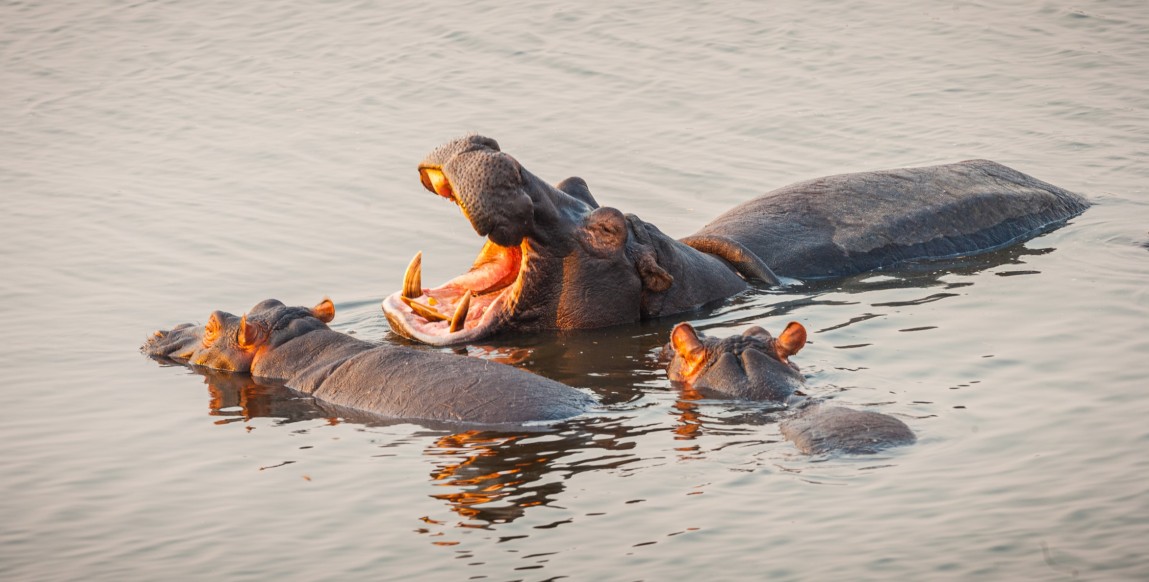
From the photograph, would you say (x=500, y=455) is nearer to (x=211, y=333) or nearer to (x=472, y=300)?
(x=211, y=333)

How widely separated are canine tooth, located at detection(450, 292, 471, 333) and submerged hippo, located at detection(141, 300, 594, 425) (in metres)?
0.93

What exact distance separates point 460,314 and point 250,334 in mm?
1545

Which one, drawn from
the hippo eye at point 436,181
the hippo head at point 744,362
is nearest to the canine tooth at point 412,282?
the hippo eye at point 436,181

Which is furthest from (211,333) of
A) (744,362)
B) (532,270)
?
(744,362)

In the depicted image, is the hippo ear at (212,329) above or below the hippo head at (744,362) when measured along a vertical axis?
above

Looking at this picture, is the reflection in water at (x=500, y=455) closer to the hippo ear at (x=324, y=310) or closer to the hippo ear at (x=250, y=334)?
the hippo ear at (x=250, y=334)

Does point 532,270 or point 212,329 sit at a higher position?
point 532,270

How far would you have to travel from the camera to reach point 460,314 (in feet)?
34.8

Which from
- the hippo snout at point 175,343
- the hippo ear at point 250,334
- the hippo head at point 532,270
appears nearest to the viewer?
the hippo ear at point 250,334

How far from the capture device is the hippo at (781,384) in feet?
25.2

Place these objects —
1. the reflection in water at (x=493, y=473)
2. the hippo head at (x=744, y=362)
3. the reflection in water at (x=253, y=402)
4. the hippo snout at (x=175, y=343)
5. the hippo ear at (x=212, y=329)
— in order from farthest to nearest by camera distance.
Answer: the hippo snout at (x=175, y=343) → the hippo ear at (x=212, y=329) → the reflection in water at (x=253, y=402) → the hippo head at (x=744, y=362) → the reflection in water at (x=493, y=473)

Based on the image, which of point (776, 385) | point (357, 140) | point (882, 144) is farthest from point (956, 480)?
point (357, 140)

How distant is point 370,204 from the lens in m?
15.3

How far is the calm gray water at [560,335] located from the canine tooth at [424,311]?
290mm
